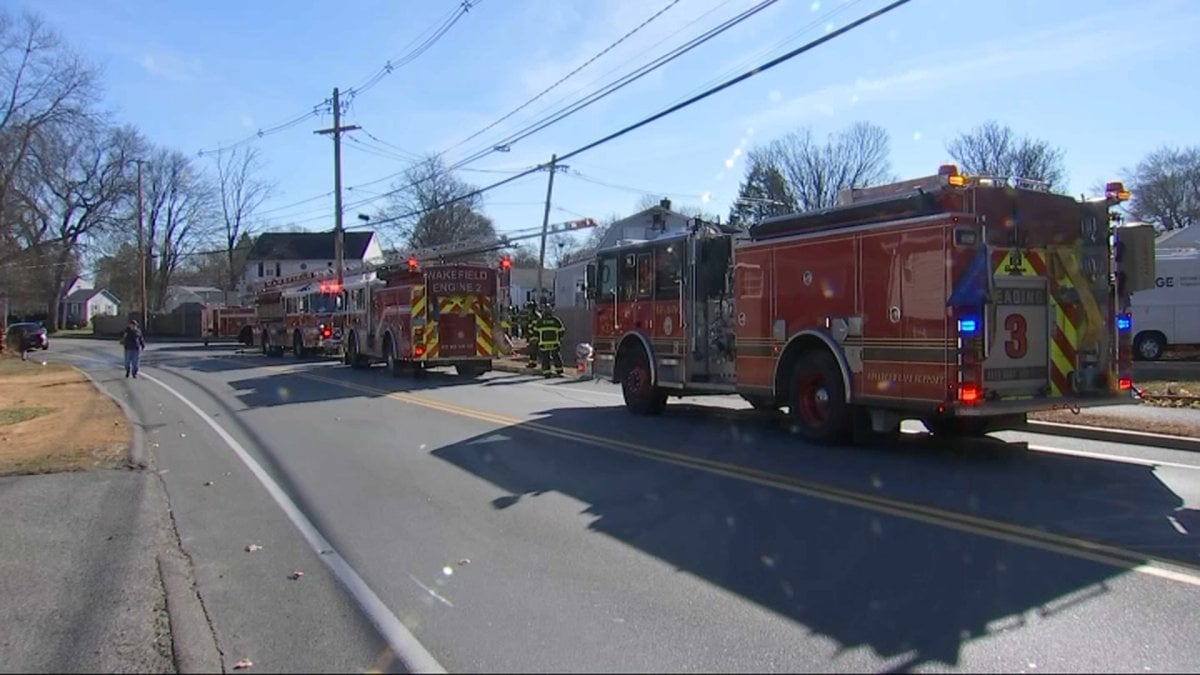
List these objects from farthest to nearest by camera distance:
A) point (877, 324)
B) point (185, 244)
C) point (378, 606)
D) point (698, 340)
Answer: point (185, 244), point (698, 340), point (877, 324), point (378, 606)

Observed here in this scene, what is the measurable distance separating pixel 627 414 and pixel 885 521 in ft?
24.5

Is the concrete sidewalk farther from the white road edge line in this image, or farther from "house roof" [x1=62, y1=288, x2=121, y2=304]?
"house roof" [x1=62, y1=288, x2=121, y2=304]

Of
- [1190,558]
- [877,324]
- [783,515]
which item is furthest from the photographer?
[877,324]

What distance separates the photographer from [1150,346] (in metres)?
22.9

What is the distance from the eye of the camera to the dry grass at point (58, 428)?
978 centimetres

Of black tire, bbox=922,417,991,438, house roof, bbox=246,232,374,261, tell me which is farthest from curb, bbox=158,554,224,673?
house roof, bbox=246,232,374,261

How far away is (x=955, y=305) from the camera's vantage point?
8289 mm

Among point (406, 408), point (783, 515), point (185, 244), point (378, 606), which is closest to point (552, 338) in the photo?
point (406, 408)

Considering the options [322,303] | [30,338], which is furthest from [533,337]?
[30,338]

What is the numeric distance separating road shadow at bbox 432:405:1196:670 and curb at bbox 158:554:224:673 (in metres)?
2.56

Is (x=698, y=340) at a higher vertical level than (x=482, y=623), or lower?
higher

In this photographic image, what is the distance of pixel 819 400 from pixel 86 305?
377 feet

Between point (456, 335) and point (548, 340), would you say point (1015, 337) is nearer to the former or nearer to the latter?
point (548, 340)

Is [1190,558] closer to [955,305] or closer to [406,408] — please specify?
[955,305]
